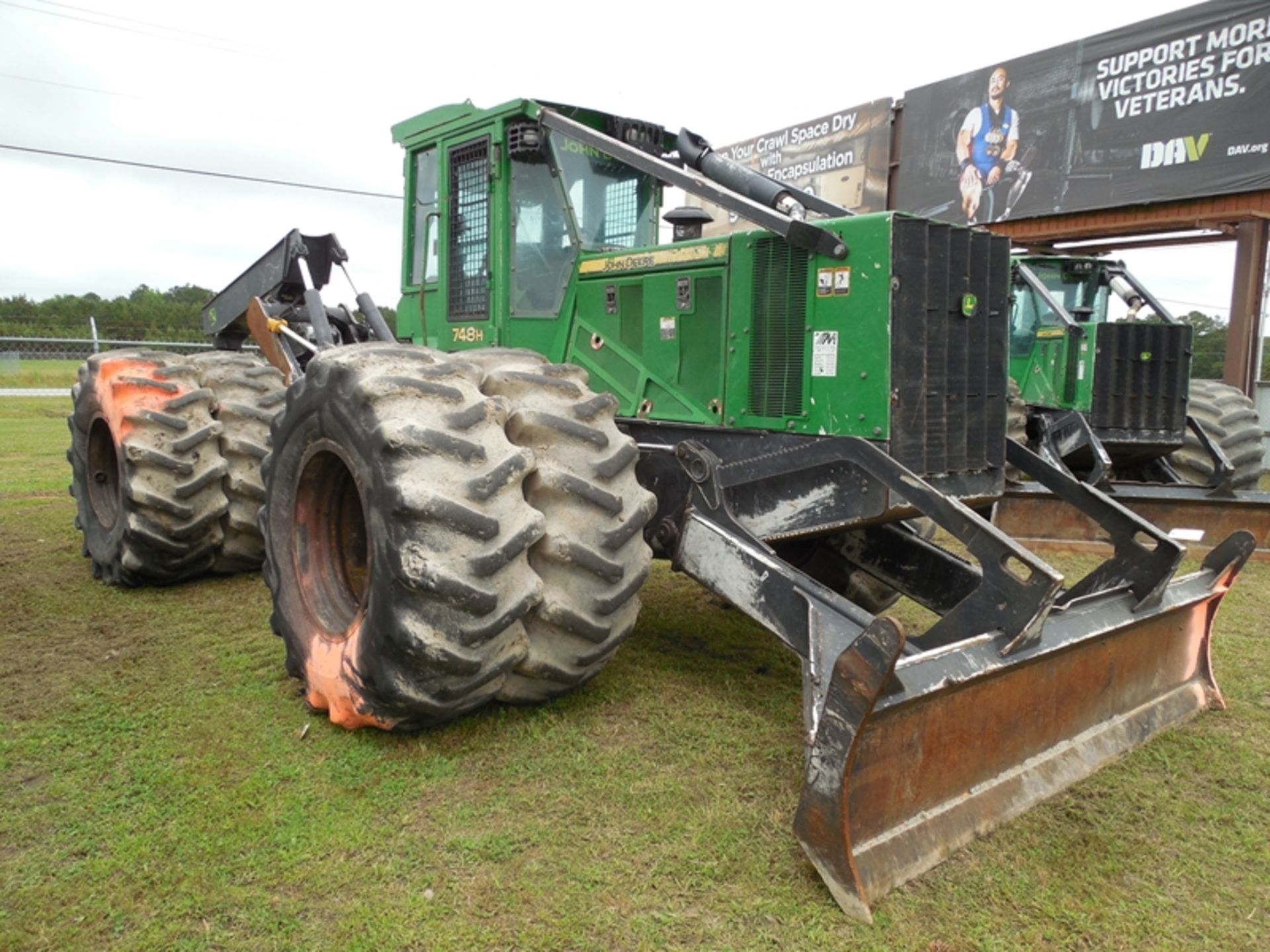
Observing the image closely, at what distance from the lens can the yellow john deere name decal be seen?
445cm

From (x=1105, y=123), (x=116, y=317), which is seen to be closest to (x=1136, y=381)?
(x=1105, y=123)

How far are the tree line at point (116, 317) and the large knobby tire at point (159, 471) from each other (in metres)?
11.2

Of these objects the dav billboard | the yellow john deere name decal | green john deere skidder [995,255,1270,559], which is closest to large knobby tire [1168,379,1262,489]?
green john deere skidder [995,255,1270,559]

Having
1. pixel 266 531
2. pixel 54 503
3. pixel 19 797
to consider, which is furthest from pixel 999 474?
pixel 54 503

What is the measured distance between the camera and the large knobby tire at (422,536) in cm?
333

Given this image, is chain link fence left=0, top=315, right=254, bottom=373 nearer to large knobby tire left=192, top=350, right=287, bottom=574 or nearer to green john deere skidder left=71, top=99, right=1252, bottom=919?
large knobby tire left=192, top=350, right=287, bottom=574

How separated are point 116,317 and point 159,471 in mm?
28539

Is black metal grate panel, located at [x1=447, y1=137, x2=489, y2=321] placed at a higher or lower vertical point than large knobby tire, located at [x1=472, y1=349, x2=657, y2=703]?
higher

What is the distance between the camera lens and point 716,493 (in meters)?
4.26

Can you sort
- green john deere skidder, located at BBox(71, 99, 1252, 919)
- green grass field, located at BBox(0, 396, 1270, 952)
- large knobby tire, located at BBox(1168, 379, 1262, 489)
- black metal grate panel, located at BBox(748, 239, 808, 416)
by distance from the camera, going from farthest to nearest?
large knobby tire, located at BBox(1168, 379, 1262, 489)
black metal grate panel, located at BBox(748, 239, 808, 416)
green john deere skidder, located at BBox(71, 99, 1252, 919)
green grass field, located at BBox(0, 396, 1270, 952)

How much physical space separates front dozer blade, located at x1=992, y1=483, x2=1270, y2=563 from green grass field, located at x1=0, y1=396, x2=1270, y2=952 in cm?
346

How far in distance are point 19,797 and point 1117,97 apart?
14.1 m

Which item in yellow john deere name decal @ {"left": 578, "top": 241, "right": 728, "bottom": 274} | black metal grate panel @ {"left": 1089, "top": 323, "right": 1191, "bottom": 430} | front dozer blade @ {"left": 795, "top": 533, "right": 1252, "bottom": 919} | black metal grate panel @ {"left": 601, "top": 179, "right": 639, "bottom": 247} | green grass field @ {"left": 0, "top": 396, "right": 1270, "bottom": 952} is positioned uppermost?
black metal grate panel @ {"left": 601, "top": 179, "right": 639, "bottom": 247}

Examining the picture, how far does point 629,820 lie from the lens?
10.6ft
